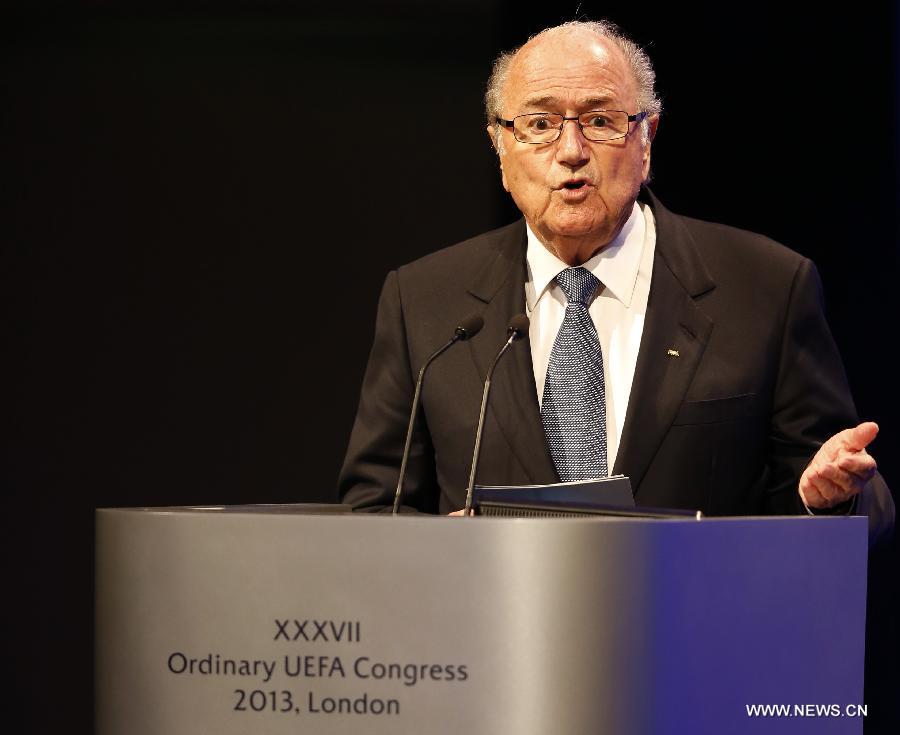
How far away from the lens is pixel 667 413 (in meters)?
2.18

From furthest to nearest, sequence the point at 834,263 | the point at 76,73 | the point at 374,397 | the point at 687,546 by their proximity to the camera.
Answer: the point at 76,73 < the point at 834,263 < the point at 374,397 < the point at 687,546

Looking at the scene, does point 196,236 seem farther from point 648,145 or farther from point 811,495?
point 811,495

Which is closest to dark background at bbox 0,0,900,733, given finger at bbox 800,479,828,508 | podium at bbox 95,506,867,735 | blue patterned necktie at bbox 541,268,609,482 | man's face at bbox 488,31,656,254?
man's face at bbox 488,31,656,254

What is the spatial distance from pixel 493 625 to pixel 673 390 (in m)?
0.85

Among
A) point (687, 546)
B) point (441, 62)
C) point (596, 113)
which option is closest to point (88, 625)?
point (441, 62)

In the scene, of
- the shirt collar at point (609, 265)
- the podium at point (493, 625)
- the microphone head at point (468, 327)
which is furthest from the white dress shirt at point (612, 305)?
the podium at point (493, 625)

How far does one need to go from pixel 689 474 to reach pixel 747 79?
135 centimetres

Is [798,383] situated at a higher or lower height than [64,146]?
lower

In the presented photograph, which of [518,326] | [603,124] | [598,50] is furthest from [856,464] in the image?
[598,50]

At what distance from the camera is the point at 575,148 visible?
2.27 m

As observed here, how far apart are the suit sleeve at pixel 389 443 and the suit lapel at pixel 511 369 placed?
6.7 inches

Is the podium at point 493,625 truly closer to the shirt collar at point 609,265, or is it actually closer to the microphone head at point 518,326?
the microphone head at point 518,326

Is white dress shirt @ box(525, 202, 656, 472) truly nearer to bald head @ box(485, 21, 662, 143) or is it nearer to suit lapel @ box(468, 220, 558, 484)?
suit lapel @ box(468, 220, 558, 484)

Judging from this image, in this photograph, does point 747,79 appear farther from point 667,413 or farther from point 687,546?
point 687,546
